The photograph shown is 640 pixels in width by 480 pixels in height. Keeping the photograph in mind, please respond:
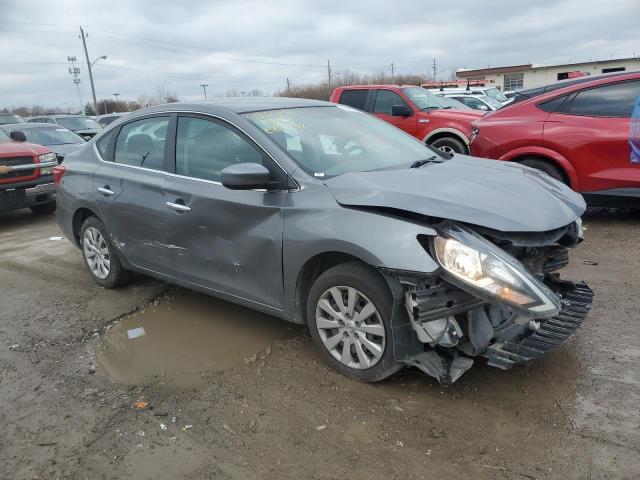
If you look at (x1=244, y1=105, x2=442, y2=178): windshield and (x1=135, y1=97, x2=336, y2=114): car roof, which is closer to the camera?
(x1=244, y1=105, x2=442, y2=178): windshield

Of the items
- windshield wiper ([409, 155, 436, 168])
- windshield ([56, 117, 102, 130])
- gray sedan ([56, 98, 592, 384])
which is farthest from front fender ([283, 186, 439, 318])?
windshield ([56, 117, 102, 130])

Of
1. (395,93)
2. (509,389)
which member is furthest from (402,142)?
(395,93)

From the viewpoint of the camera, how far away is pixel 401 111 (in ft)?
33.0

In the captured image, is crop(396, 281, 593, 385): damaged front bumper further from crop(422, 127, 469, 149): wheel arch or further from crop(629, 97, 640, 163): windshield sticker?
crop(422, 127, 469, 149): wheel arch

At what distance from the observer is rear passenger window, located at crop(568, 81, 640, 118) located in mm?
5941

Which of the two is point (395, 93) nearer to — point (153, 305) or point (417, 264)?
point (153, 305)

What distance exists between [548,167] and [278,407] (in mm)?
4736

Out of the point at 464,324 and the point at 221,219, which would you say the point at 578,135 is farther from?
the point at 221,219

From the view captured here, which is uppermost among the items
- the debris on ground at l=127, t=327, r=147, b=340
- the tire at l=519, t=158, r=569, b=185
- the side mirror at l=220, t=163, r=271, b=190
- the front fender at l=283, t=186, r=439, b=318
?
the side mirror at l=220, t=163, r=271, b=190

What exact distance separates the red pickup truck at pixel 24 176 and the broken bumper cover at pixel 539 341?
26.0 feet

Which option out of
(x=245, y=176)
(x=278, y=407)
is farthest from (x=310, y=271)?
(x=278, y=407)

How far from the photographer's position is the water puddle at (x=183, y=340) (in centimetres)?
360

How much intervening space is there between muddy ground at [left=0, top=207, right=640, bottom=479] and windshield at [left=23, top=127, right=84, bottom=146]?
873 cm

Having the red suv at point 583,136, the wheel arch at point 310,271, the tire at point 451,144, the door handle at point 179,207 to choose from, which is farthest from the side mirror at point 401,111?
the wheel arch at point 310,271
